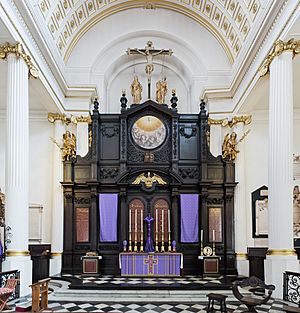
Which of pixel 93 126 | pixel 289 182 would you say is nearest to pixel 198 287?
pixel 289 182

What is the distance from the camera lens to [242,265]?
55.8 feet

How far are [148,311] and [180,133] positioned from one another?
857 cm

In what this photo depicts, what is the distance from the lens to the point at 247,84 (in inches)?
615

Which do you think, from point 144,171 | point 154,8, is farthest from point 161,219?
point 154,8

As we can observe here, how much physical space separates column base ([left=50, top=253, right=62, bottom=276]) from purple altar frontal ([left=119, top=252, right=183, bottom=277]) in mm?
2505

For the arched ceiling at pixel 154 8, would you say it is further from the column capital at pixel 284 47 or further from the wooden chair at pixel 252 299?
the wooden chair at pixel 252 299

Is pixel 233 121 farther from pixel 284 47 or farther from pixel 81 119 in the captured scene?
pixel 284 47

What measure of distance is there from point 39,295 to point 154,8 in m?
13.1

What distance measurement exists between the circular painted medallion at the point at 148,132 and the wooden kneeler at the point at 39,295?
8.35 metres

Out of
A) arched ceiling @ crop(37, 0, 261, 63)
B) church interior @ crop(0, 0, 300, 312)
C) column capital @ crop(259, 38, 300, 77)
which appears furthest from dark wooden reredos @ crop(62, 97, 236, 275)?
column capital @ crop(259, 38, 300, 77)

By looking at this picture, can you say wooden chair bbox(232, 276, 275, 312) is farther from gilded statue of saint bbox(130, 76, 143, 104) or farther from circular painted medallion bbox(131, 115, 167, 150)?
gilded statue of saint bbox(130, 76, 143, 104)

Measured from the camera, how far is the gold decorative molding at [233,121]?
704 inches

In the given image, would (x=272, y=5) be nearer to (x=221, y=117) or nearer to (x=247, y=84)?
(x=247, y=84)

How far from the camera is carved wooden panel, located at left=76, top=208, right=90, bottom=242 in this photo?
57.2ft
